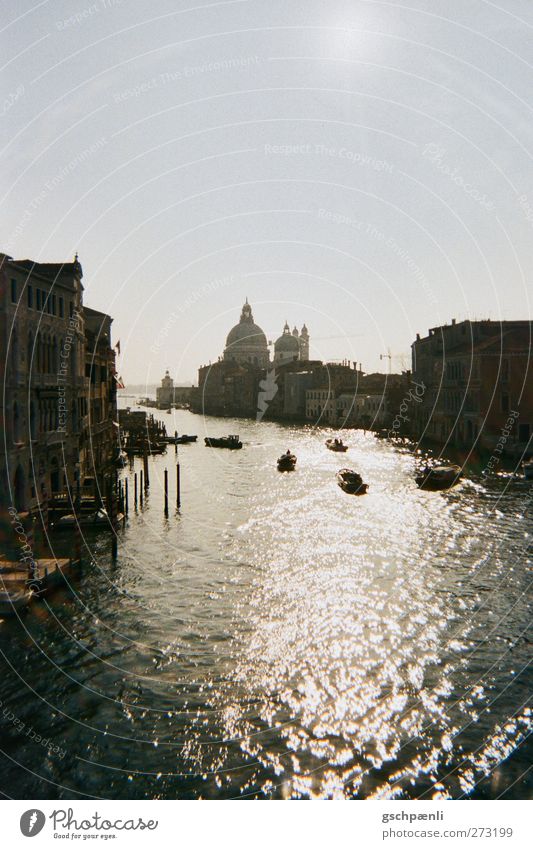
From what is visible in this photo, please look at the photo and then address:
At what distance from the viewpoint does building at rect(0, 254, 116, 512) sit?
1063 inches

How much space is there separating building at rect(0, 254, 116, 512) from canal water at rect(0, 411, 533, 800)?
461cm

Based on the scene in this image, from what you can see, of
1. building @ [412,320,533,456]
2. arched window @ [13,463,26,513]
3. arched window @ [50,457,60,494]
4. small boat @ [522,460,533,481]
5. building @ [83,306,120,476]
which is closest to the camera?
arched window @ [13,463,26,513]

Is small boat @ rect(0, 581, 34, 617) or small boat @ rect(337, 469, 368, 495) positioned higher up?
small boat @ rect(0, 581, 34, 617)

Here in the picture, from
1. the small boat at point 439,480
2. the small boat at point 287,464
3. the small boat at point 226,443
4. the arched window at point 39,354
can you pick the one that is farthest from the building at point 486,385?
the arched window at point 39,354

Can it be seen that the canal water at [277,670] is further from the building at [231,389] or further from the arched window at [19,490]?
the building at [231,389]

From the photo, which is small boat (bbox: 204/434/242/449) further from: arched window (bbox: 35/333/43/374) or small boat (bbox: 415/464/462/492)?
arched window (bbox: 35/333/43/374)

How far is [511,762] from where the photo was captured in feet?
42.0

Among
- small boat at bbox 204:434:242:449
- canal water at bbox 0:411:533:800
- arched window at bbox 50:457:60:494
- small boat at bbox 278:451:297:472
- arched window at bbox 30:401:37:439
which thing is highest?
arched window at bbox 30:401:37:439

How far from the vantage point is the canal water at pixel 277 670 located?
1251 cm

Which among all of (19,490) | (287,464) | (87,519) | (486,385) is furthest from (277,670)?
(486,385)

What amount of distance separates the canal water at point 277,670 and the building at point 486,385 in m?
26.7

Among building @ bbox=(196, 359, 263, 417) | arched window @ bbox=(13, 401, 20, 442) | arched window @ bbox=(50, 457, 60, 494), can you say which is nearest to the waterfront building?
building @ bbox=(196, 359, 263, 417)
